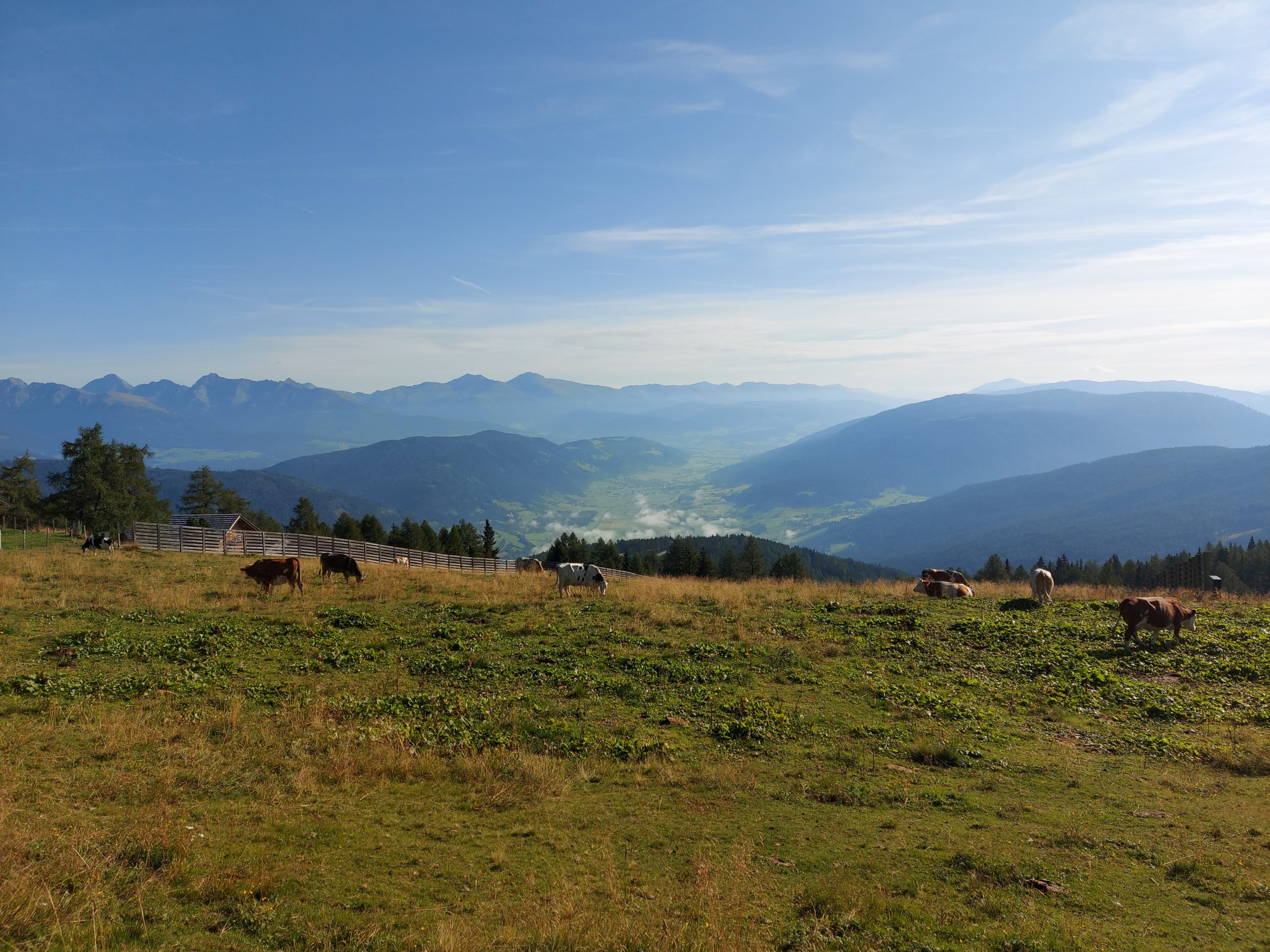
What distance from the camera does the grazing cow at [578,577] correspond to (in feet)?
92.9

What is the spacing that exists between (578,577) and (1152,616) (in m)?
20.3

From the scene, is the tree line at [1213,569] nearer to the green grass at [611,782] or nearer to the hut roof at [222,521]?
the green grass at [611,782]

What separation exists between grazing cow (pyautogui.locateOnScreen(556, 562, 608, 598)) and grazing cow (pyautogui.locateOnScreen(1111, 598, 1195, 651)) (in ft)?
60.0

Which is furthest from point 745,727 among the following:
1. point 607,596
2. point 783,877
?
point 607,596

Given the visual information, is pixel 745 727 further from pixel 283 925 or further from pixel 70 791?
pixel 70 791

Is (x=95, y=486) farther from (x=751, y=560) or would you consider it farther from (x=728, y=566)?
(x=751, y=560)

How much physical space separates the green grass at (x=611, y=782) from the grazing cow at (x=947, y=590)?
689 centimetres

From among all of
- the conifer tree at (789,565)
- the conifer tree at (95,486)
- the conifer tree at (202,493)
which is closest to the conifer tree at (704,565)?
the conifer tree at (789,565)

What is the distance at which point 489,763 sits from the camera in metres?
11.0

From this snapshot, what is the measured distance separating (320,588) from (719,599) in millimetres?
15582

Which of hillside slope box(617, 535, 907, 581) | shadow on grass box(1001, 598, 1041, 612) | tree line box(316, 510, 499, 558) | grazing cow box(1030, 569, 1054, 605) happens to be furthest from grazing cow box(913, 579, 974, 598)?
hillside slope box(617, 535, 907, 581)

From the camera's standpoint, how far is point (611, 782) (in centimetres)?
1101

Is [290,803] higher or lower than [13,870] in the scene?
lower

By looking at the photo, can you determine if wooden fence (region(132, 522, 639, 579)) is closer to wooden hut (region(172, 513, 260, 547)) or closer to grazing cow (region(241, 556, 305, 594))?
wooden hut (region(172, 513, 260, 547))
